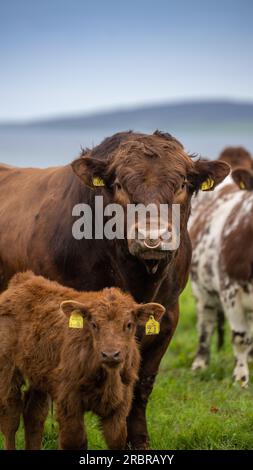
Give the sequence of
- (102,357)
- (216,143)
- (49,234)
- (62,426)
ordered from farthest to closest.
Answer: (216,143), (49,234), (62,426), (102,357)

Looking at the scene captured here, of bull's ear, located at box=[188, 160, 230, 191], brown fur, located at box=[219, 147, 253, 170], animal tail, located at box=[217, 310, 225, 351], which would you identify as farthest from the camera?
brown fur, located at box=[219, 147, 253, 170]

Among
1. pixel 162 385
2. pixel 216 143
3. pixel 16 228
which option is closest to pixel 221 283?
pixel 162 385

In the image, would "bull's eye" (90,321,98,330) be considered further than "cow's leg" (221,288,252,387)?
No

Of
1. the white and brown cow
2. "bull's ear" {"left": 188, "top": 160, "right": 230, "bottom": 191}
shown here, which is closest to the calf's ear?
"bull's ear" {"left": 188, "top": 160, "right": 230, "bottom": 191}

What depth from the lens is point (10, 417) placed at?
246 inches

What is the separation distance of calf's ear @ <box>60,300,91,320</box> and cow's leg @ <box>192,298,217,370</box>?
564cm

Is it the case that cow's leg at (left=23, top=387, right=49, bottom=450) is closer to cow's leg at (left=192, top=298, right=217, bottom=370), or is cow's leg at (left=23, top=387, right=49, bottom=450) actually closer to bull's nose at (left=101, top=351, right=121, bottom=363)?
bull's nose at (left=101, top=351, right=121, bottom=363)

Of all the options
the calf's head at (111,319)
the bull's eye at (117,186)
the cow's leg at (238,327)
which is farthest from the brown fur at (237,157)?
the calf's head at (111,319)

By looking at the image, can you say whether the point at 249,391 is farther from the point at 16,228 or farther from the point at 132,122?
the point at 132,122

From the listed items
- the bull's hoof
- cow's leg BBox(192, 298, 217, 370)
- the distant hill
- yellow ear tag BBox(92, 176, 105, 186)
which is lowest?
the bull's hoof

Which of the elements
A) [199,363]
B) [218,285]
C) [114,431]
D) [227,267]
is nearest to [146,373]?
[114,431]

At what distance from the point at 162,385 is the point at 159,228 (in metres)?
3.96

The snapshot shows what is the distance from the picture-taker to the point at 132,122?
2773 cm

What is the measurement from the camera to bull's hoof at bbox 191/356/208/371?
1088 cm
